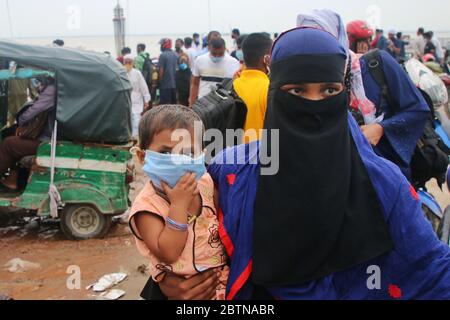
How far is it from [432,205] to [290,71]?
84.9 inches

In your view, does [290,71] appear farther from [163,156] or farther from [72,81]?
[72,81]

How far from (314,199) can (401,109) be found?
145cm

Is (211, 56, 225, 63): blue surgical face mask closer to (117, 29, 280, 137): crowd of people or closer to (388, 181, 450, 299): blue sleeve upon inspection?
(117, 29, 280, 137): crowd of people

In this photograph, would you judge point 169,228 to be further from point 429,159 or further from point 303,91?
point 429,159

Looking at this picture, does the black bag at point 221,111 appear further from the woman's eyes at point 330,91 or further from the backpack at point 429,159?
the woman's eyes at point 330,91

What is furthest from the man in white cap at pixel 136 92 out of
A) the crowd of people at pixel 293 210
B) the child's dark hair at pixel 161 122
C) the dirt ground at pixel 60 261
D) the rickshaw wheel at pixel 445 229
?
the crowd of people at pixel 293 210

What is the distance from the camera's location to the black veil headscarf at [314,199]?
1590 mm

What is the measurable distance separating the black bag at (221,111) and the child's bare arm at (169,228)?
1328mm

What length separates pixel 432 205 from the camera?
11.1 ft

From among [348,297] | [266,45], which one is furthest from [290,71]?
[266,45]

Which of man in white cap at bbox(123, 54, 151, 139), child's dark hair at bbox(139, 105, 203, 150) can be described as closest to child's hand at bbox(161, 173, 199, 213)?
child's dark hair at bbox(139, 105, 203, 150)

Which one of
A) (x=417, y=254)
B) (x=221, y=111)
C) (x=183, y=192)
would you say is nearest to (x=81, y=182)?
(x=221, y=111)

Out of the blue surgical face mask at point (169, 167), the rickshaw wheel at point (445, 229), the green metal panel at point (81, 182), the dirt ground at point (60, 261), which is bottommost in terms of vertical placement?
the dirt ground at point (60, 261)

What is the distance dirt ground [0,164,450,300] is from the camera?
4.40 metres
